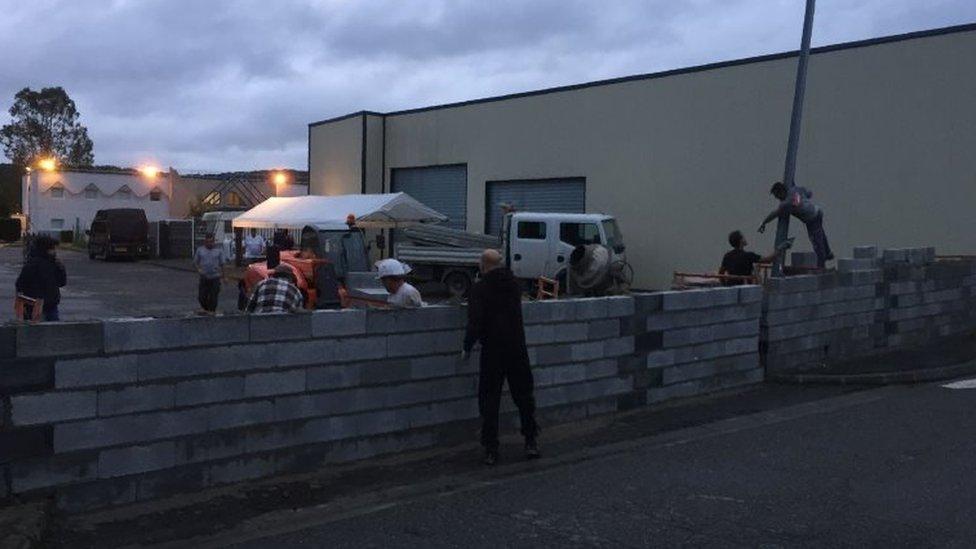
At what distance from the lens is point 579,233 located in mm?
21812

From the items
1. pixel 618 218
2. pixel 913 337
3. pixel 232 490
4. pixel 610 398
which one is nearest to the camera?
pixel 232 490

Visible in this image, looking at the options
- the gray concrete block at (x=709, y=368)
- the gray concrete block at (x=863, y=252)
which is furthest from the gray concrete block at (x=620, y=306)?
the gray concrete block at (x=863, y=252)

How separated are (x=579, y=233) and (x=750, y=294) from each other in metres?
10.6

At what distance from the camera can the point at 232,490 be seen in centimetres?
673

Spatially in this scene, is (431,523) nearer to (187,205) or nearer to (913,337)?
(913,337)

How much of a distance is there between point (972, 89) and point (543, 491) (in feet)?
56.4

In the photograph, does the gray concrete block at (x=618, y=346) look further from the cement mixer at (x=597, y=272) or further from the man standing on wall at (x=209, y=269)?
the man standing on wall at (x=209, y=269)

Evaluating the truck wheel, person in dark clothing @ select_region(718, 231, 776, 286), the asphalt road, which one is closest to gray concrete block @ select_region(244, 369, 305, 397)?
the asphalt road

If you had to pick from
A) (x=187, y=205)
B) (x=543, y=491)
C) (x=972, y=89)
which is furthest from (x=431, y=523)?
(x=187, y=205)

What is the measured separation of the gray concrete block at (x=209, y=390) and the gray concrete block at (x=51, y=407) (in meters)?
0.59

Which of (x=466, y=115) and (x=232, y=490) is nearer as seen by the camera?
(x=232, y=490)

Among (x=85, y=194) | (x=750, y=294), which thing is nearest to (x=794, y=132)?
(x=750, y=294)

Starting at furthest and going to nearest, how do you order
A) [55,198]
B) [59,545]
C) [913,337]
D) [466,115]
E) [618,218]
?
[55,198] → [466,115] → [618,218] → [913,337] → [59,545]

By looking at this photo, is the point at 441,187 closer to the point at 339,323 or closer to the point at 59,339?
the point at 339,323
